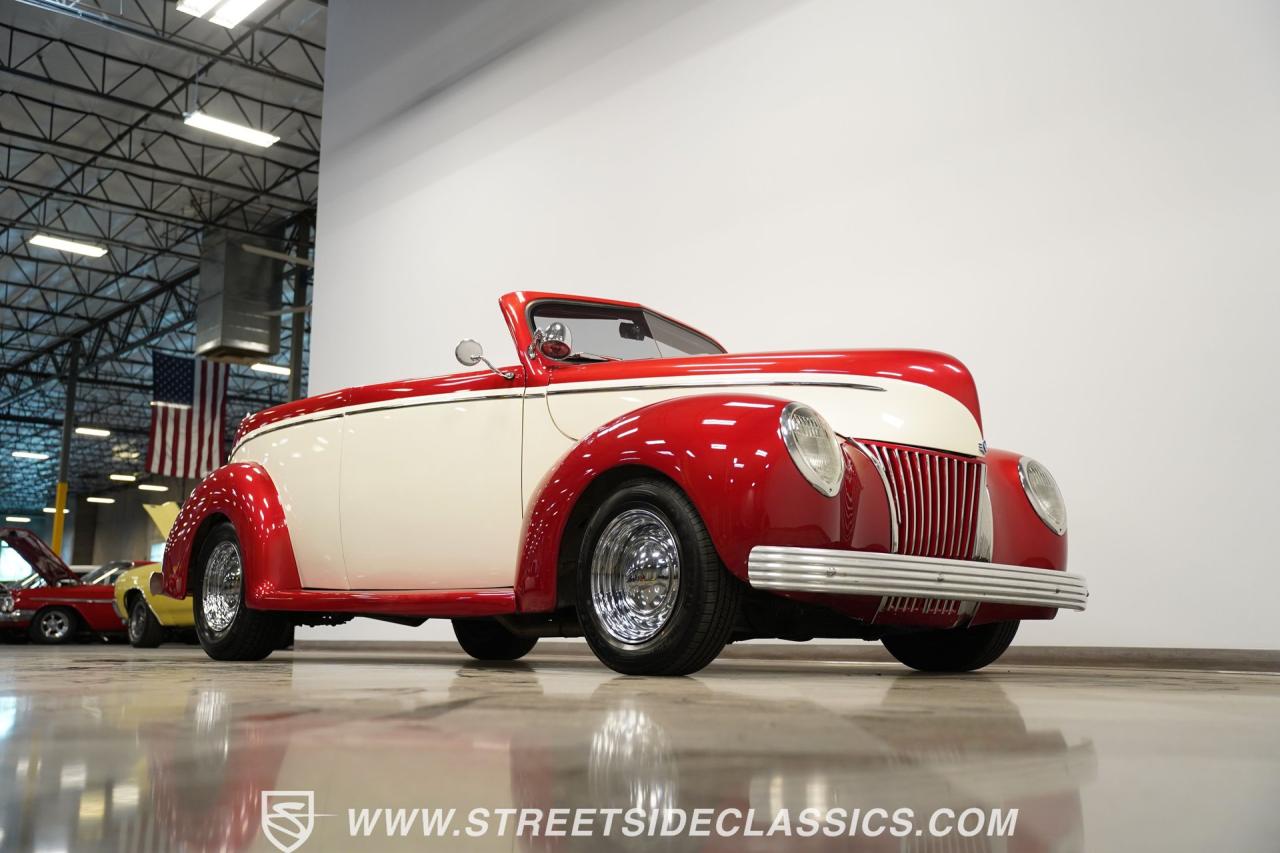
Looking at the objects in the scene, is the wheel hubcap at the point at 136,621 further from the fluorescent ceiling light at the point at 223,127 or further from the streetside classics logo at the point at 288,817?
the streetside classics logo at the point at 288,817

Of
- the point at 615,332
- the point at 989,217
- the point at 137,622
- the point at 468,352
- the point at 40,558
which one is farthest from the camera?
the point at 40,558

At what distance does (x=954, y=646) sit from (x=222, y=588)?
3.49 metres

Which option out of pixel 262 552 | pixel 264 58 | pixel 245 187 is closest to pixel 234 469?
pixel 262 552

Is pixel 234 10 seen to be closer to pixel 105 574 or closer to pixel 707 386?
pixel 707 386

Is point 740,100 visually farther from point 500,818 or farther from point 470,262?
point 500,818

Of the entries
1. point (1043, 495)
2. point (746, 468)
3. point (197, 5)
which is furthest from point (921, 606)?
point (197, 5)

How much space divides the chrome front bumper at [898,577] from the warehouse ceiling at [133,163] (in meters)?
11.7

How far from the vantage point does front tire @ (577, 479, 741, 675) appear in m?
3.15

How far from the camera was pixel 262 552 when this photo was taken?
4965 mm

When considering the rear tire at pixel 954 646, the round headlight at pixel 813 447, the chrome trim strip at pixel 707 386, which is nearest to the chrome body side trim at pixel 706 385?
the chrome trim strip at pixel 707 386

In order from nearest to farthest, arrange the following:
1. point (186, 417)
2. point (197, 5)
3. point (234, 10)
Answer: point (197, 5), point (234, 10), point (186, 417)

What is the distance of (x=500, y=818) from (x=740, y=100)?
6450 millimetres

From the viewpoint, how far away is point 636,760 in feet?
4.86

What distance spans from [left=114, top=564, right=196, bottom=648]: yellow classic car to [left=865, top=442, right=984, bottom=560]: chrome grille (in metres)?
9.08
